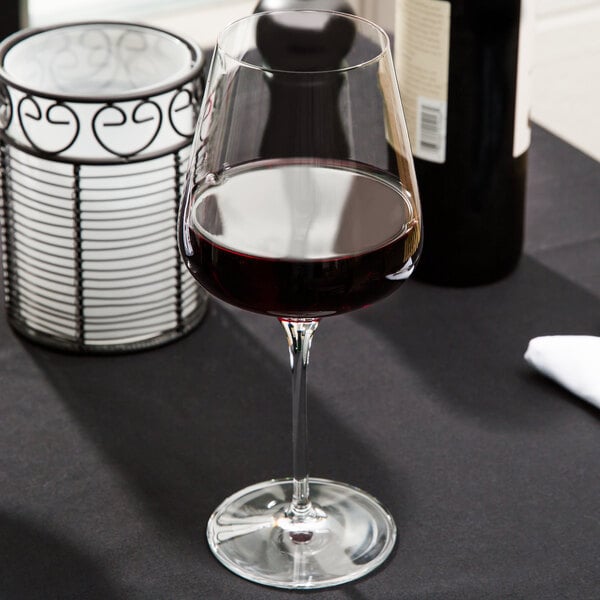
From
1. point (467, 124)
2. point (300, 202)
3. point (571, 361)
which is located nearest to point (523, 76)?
point (467, 124)

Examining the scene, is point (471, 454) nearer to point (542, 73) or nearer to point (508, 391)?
point (508, 391)

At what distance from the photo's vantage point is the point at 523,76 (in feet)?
3.13

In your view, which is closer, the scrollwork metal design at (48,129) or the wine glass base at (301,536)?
the wine glass base at (301,536)

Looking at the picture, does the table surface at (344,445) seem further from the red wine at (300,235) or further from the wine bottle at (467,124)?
the red wine at (300,235)

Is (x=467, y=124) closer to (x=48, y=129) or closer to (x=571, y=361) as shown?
(x=571, y=361)

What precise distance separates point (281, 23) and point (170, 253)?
0.80ft

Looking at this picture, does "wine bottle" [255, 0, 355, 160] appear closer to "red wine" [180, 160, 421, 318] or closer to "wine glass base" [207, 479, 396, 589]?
"red wine" [180, 160, 421, 318]

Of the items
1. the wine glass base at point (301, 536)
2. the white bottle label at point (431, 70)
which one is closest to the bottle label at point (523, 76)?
the white bottle label at point (431, 70)

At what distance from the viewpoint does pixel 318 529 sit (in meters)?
0.77

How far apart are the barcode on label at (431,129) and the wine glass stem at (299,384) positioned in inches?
11.2

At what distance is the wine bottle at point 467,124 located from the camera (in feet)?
3.04

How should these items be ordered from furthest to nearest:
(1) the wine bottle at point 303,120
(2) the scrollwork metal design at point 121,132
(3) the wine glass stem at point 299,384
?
1. (2) the scrollwork metal design at point 121,132
2. (3) the wine glass stem at point 299,384
3. (1) the wine bottle at point 303,120

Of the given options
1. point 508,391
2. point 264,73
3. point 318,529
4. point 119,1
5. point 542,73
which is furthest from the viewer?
point 542,73

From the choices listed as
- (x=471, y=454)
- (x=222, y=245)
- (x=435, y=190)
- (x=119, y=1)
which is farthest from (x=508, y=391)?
(x=119, y=1)
